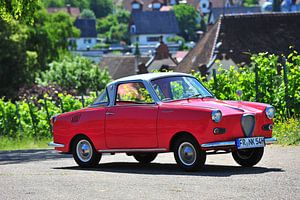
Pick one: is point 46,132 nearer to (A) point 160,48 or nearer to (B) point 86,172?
(B) point 86,172

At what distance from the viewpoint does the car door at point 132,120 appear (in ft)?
52.5

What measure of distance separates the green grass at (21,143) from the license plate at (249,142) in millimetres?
14769

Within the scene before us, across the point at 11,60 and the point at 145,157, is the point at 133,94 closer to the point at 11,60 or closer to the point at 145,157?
the point at 145,157

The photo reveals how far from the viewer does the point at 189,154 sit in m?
15.3

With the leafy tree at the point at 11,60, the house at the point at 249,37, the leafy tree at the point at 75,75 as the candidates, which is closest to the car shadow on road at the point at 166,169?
the house at the point at 249,37

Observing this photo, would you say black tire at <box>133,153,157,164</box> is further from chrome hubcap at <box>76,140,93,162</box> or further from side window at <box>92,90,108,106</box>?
side window at <box>92,90,108,106</box>

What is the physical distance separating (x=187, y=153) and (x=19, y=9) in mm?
13862

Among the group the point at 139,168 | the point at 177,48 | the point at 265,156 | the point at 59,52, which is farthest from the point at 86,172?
the point at 177,48

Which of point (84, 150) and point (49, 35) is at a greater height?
point (84, 150)

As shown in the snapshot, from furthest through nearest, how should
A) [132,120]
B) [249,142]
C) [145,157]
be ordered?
[145,157] < [132,120] < [249,142]

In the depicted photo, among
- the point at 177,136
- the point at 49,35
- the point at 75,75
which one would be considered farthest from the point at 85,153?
the point at 75,75

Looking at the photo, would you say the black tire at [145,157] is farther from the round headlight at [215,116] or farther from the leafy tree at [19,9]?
the leafy tree at [19,9]

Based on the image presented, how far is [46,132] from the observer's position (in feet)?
115

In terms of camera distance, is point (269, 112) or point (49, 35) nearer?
point (269, 112)
